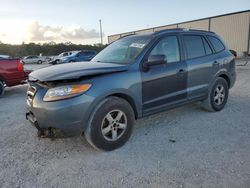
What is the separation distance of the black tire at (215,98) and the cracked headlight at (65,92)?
3015mm

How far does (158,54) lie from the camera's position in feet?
12.8

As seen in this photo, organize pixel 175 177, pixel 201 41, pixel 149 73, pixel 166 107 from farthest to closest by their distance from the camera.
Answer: pixel 201 41, pixel 166 107, pixel 149 73, pixel 175 177

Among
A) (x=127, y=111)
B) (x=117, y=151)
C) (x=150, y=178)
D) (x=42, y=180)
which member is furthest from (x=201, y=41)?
(x=42, y=180)

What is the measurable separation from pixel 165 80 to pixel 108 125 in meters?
1.29

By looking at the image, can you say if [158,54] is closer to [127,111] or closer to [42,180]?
[127,111]

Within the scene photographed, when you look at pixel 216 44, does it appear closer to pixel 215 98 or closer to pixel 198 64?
pixel 198 64

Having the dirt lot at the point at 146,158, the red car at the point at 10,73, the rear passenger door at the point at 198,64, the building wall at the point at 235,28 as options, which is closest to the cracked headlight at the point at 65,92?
the dirt lot at the point at 146,158

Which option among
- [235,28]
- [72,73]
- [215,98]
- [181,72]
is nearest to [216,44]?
[215,98]

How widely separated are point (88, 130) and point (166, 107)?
1574 millimetres

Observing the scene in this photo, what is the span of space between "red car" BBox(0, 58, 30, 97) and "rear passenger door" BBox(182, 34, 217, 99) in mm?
5519

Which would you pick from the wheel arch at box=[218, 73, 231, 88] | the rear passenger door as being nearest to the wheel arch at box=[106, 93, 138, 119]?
the rear passenger door

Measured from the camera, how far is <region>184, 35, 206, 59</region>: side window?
14.8 ft

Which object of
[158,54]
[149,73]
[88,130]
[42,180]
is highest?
[158,54]

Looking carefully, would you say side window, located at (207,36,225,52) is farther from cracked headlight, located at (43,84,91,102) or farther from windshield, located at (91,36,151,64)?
cracked headlight, located at (43,84,91,102)
